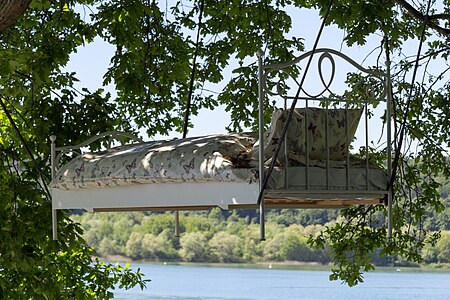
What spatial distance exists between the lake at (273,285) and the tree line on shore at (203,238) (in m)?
0.62

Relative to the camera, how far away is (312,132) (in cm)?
388

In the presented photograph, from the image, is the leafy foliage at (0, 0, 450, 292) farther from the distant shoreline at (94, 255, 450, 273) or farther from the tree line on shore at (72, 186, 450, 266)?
the distant shoreline at (94, 255, 450, 273)

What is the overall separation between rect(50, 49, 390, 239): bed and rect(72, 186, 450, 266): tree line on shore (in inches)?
1064

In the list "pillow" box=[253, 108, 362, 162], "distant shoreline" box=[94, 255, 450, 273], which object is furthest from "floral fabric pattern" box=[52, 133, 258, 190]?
"distant shoreline" box=[94, 255, 450, 273]

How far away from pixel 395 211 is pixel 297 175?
446 cm

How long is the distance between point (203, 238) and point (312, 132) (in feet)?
100

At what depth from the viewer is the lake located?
33.1 metres

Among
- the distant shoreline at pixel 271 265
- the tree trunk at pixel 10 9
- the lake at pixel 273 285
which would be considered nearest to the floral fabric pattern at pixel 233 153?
the tree trunk at pixel 10 9

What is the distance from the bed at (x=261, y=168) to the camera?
373 cm

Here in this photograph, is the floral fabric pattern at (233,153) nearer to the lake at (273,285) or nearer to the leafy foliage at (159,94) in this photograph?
the leafy foliage at (159,94)

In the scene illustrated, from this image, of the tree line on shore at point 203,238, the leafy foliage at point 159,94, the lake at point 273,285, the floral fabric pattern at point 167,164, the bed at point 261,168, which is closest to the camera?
the bed at point 261,168

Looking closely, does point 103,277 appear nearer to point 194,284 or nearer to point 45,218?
point 45,218

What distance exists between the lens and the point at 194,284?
35.6 meters

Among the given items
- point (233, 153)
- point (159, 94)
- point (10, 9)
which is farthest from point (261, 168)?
point (159, 94)
